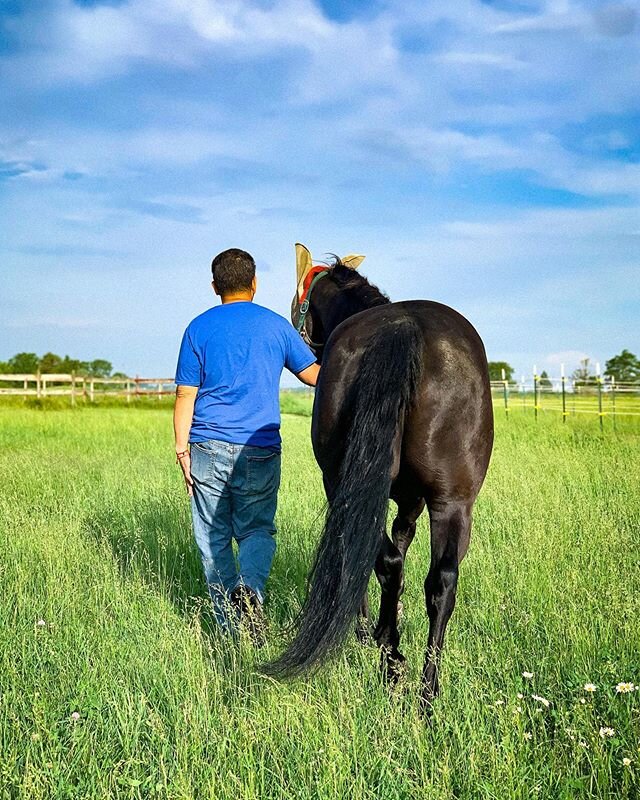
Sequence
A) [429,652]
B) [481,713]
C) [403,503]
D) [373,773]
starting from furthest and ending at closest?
[403,503] → [429,652] → [481,713] → [373,773]

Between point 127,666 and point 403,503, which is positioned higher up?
point 403,503

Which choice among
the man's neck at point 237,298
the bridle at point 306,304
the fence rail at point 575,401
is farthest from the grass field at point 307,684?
the fence rail at point 575,401

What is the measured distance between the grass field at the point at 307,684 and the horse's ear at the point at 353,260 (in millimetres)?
2229

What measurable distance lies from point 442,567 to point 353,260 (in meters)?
2.87

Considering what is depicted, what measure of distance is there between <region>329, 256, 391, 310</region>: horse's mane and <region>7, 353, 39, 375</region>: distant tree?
84.7 m

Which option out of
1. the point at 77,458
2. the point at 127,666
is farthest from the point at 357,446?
the point at 77,458

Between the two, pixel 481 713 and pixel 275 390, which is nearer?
pixel 481 713

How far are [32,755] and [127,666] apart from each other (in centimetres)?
81

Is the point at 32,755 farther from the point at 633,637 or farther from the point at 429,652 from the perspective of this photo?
the point at 633,637

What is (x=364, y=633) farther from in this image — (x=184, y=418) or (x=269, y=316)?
(x=269, y=316)

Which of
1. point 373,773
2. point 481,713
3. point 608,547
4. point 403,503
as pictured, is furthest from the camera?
point 608,547

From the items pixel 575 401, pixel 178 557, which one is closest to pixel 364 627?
pixel 178 557

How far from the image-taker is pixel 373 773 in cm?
278

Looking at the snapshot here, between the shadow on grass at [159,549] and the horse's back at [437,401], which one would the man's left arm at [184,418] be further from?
the horse's back at [437,401]
